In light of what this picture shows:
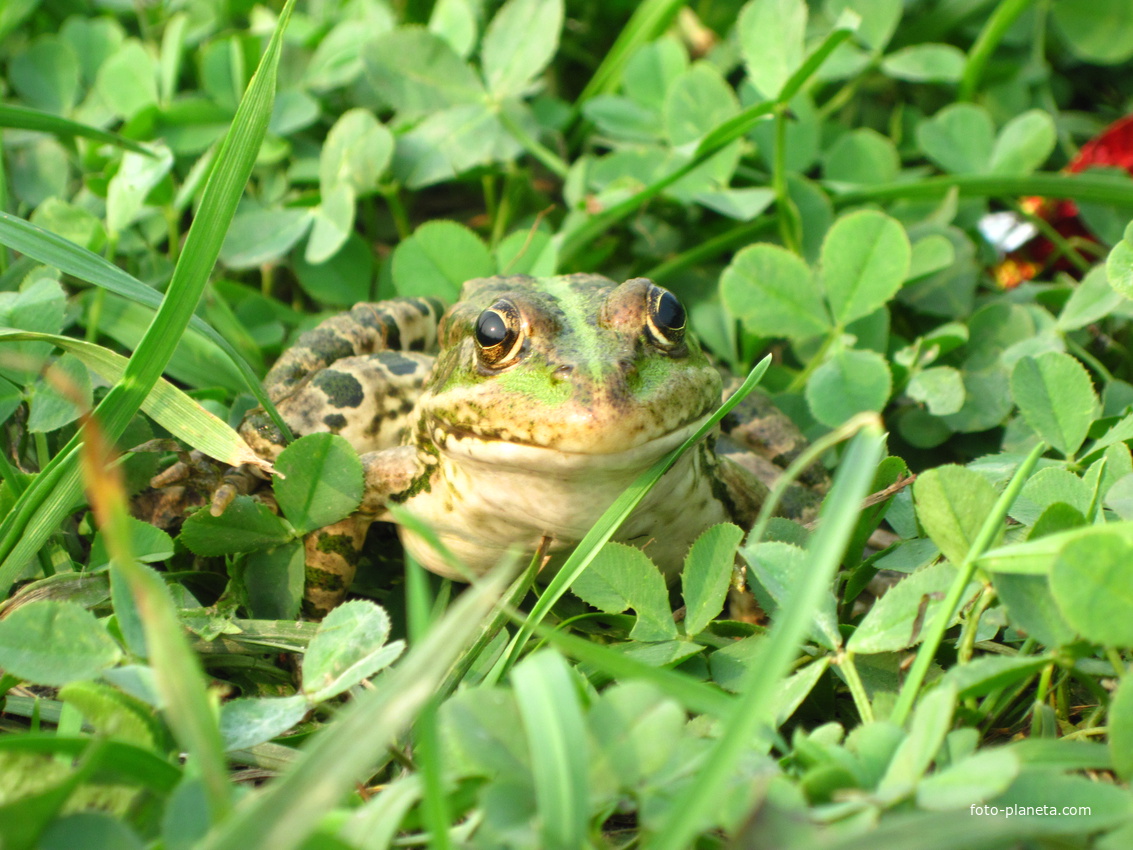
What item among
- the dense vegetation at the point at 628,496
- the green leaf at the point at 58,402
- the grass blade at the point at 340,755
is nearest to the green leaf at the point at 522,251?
the dense vegetation at the point at 628,496

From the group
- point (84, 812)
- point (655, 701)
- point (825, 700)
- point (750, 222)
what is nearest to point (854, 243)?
point (750, 222)

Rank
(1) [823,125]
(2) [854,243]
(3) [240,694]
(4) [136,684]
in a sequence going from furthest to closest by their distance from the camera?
(1) [823,125], (2) [854,243], (3) [240,694], (4) [136,684]

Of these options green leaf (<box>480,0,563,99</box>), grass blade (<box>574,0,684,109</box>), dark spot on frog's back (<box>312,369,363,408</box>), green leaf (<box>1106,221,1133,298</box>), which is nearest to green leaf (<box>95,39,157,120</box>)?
green leaf (<box>480,0,563,99</box>)

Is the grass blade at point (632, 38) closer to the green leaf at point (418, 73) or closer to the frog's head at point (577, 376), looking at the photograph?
the green leaf at point (418, 73)

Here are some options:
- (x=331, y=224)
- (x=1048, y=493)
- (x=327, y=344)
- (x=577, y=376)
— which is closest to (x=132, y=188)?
(x=331, y=224)

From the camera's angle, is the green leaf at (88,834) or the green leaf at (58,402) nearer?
the green leaf at (88,834)

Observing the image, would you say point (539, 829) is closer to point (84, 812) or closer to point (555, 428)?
point (84, 812)

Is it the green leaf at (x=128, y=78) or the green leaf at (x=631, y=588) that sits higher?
the green leaf at (x=128, y=78)
